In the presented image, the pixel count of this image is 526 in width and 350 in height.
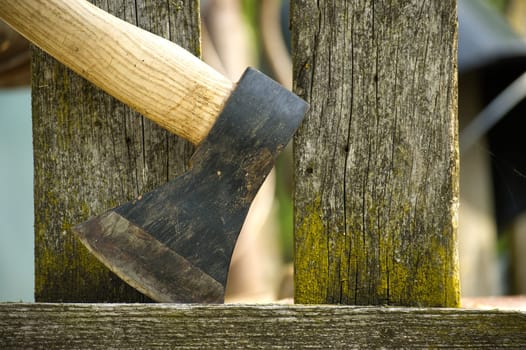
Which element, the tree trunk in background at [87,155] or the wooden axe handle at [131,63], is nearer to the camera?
the wooden axe handle at [131,63]

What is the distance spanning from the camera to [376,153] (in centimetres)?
122

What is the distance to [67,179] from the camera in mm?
1258

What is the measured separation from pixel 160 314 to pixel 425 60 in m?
0.77

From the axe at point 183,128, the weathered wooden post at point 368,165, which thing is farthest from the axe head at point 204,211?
the weathered wooden post at point 368,165

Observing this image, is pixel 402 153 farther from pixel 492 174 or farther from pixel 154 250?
pixel 492 174

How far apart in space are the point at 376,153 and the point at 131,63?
1.80 ft

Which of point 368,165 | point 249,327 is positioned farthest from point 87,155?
point 368,165

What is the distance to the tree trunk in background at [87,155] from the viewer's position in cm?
125

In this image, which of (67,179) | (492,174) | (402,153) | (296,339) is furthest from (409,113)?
(492,174)

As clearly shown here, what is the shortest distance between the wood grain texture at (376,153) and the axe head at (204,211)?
0.43 ft

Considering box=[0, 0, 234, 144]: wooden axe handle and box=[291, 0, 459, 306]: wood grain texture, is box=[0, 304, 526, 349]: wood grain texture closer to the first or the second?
box=[291, 0, 459, 306]: wood grain texture

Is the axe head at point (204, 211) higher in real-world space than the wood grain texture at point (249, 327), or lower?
higher

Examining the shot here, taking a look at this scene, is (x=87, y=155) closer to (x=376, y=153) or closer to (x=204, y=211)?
(x=204, y=211)

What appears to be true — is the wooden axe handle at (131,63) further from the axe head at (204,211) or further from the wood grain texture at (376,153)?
the wood grain texture at (376,153)
